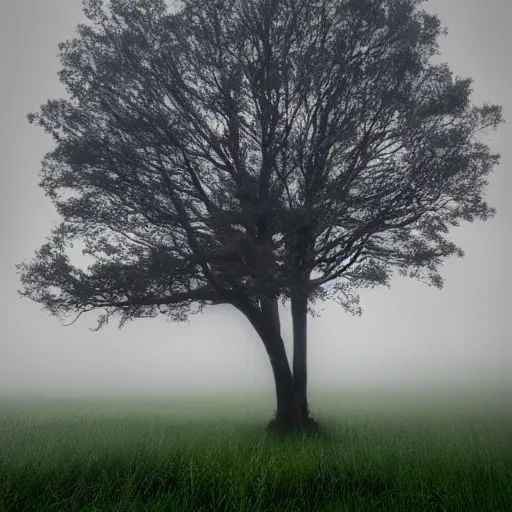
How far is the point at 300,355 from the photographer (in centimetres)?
1677

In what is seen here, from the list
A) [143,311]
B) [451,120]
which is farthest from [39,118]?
[451,120]

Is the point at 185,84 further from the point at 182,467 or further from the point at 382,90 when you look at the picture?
the point at 182,467

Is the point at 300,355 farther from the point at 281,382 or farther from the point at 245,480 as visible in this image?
the point at 245,480

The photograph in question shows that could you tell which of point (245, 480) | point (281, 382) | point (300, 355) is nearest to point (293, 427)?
point (281, 382)

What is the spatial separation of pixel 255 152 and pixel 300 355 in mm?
8385

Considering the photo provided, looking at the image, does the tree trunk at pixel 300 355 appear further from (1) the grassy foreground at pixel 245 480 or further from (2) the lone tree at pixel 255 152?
(1) the grassy foreground at pixel 245 480

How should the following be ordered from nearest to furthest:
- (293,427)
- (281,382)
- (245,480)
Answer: (245,480)
(293,427)
(281,382)

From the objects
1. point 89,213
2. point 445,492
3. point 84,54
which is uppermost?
point 84,54

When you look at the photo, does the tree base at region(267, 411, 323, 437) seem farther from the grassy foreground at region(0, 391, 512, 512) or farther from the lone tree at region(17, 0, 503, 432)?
the grassy foreground at region(0, 391, 512, 512)

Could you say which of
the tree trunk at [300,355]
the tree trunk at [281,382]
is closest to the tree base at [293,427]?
the tree trunk at [281,382]

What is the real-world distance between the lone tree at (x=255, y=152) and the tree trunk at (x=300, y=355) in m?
0.12

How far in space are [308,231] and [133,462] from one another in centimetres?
892

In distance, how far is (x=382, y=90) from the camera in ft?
46.9

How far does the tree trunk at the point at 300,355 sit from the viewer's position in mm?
16000
